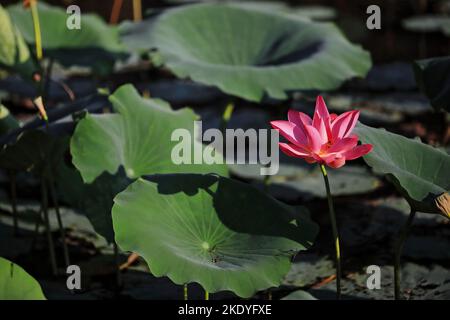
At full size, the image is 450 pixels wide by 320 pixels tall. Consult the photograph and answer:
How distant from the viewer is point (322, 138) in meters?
1.83

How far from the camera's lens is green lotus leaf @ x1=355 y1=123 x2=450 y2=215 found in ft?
5.96

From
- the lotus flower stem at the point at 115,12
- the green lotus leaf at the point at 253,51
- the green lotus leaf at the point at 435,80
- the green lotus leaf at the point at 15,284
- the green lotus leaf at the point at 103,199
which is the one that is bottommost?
the green lotus leaf at the point at 15,284

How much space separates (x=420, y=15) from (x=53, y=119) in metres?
3.88

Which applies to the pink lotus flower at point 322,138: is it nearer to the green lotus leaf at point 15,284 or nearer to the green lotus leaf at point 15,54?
the green lotus leaf at point 15,284

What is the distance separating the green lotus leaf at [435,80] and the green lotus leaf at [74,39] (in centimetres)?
135

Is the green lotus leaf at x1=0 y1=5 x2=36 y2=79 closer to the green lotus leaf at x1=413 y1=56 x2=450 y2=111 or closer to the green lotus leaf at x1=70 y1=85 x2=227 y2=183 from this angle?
the green lotus leaf at x1=70 y1=85 x2=227 y2=183

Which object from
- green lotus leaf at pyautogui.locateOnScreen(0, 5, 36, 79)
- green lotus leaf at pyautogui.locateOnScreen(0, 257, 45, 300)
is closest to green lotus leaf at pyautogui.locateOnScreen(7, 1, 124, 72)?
green lotus leaf at pyautogui.locateOnScreen(0, 5, 36, 79)

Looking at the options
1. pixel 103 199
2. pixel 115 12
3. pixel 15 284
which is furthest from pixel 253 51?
pixel 115 12

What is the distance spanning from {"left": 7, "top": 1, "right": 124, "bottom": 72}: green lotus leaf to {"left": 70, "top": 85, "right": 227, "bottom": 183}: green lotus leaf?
1076 millimetres

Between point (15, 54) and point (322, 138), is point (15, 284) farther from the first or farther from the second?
point (15, 54)

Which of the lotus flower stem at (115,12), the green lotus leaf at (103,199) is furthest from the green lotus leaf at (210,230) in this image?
the lotus flower stem at (115,12)

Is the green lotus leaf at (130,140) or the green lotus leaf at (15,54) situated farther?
the green lotus leaf at (15,54)

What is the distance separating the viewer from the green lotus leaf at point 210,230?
182 cm
